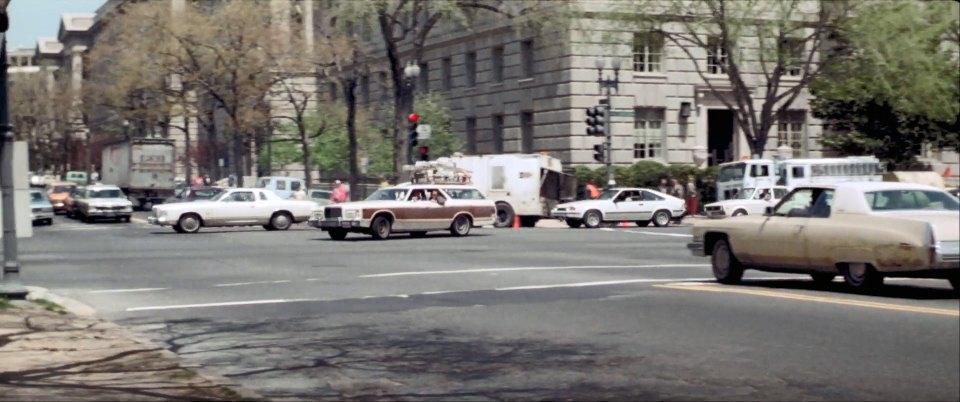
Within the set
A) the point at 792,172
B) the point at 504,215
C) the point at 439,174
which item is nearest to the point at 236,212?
the point at 439,174

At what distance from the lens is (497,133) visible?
198 feet

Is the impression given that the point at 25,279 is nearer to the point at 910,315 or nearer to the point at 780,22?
the point at 910,315

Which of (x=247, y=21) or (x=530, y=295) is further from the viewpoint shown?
(x=247, y=21)

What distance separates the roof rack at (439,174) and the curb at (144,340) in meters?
25.8

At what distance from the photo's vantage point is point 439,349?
13.5 m

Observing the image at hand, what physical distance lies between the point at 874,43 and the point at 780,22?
10.8 feet

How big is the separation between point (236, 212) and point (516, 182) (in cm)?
937

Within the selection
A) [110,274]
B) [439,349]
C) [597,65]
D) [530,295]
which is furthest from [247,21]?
[439,349]

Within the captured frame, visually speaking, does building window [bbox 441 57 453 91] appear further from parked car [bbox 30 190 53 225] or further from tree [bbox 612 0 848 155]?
parked car [bbox 30 190 53 225]

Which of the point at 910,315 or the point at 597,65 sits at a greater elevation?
the point at 597,65

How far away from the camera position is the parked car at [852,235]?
1422 centimetres

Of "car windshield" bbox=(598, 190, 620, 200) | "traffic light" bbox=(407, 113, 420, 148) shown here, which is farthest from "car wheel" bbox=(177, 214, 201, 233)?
"car windshield" bbox=(598, 190, 620, 200)

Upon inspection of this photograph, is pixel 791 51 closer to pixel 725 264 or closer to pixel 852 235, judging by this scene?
pixel 725 264

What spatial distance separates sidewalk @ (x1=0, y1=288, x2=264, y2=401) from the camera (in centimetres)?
1076
